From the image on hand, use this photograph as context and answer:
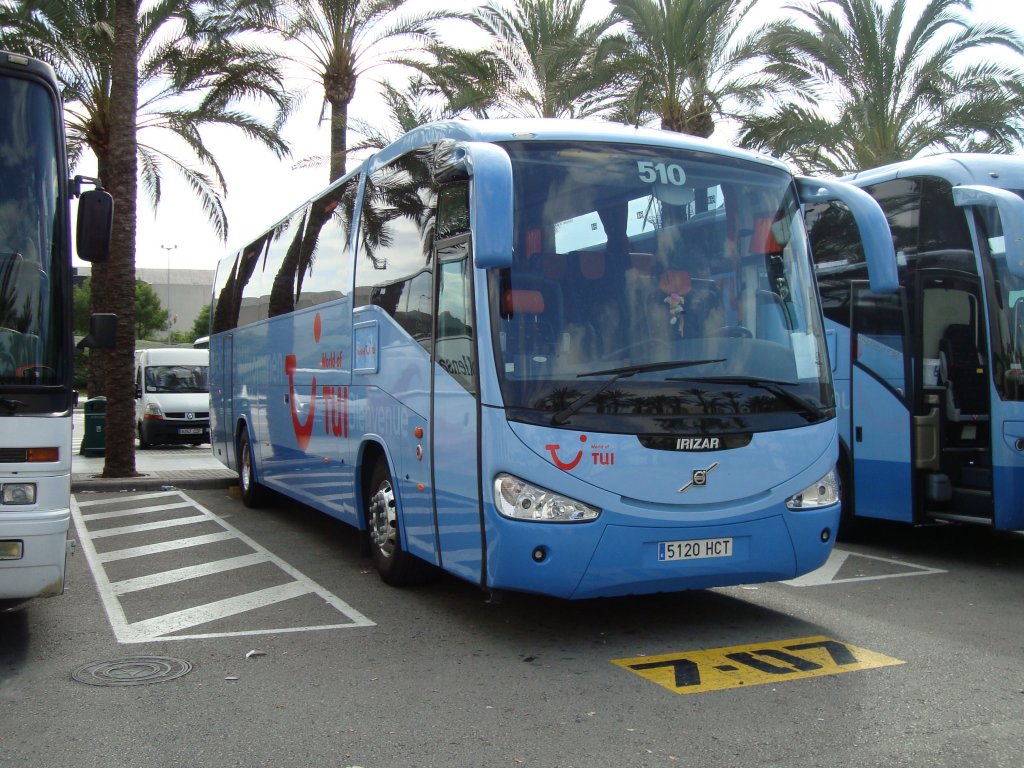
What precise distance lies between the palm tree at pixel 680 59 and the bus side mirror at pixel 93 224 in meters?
16.0

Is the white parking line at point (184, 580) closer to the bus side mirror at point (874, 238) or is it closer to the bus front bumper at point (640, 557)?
the bus front bumper at point (640, 557)

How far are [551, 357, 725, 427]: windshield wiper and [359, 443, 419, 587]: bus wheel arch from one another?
203cm

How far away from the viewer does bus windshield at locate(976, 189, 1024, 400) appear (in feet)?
28.0

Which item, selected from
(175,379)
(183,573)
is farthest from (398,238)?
(175,379)

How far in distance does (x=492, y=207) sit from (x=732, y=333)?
1.77 meters

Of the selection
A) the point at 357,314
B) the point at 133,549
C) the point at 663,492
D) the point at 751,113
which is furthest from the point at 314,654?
the point at 751,113

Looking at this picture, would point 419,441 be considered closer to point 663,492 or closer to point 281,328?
point 663,492

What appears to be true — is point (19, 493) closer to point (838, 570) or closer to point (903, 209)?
point (838, 570)

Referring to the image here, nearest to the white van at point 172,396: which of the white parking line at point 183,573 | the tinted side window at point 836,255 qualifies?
the white parking line at point 183,573

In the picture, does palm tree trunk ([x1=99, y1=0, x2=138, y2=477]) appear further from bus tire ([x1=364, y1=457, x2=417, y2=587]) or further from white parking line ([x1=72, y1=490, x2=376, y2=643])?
bus tire ([x1=364, y1=457, x2=417, y2=587])

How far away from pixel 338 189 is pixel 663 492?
4988 mm

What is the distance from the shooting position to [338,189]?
9773mm

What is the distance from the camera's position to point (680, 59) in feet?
68.8

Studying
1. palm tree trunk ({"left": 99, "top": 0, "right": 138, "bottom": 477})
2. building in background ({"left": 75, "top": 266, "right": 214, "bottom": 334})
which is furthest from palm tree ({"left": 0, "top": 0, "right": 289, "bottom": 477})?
building in background ({"left": 75, "top": 266, "right": 214, "bottom": 334})
